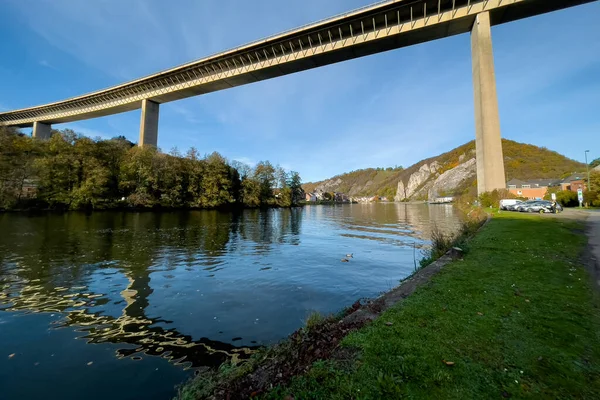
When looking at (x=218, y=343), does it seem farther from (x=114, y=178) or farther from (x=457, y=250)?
(x=114, y=178)

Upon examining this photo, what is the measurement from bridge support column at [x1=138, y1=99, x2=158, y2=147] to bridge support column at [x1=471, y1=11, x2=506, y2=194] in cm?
6421

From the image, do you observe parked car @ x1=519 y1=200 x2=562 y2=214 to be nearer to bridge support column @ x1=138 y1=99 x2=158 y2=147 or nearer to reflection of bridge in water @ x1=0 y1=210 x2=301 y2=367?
reflection of bridge in water @ x1=0 y1=210 x2=301 y2=367

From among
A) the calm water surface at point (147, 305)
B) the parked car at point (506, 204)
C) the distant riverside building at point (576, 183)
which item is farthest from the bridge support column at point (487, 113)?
the distant riverside building at point (576, 183)

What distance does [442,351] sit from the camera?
3900mm

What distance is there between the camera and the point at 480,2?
36469 millimetres

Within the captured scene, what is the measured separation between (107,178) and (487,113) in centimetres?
6413

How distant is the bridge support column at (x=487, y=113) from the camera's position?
117 ft

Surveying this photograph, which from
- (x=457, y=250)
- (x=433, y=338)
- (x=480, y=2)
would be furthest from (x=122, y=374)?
(x=480, y=2)

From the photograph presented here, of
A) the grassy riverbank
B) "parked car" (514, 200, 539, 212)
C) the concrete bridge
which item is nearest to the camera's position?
the grassy riverbank

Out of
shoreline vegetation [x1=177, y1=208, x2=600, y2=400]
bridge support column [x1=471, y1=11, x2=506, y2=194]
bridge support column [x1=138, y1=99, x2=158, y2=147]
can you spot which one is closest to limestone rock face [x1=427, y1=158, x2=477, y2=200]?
bridge support column [x1=471, y1=11, x2=506, y2=194]

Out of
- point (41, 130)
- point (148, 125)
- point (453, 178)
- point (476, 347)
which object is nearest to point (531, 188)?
point (453, 178)

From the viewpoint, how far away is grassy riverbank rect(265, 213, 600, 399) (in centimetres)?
316

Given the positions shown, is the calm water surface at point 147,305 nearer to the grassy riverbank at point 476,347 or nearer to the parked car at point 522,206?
the grassy riverbank at point 476,347

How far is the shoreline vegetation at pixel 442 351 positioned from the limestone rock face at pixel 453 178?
175421 mm
